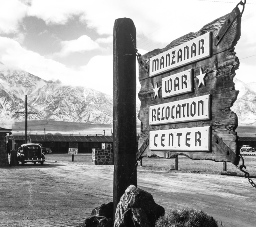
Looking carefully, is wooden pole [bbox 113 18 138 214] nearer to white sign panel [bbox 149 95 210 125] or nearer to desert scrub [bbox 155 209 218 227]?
white sign panel [bbox 149 95 210 125]

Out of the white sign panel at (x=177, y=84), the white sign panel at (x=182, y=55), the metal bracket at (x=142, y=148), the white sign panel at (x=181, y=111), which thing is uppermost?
the white sign panel at (x=182, y=55)

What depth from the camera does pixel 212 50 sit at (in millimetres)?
3459

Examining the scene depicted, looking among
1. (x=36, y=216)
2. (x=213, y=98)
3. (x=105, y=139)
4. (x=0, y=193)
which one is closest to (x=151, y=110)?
(x=213, y=98)

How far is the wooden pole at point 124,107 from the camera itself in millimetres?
4461

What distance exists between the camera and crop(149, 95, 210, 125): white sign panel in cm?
356

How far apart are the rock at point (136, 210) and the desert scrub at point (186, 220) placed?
21cm

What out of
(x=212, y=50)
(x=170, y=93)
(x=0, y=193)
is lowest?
(x=0, y=193)

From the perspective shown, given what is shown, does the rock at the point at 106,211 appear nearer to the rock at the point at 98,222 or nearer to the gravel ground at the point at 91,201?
the rock at the point at 98,222

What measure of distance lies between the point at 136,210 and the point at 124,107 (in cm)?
123

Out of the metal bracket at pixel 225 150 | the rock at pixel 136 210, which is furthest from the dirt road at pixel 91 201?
the metal bracket at pixel 225 150

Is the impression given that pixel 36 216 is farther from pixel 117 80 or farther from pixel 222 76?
pixel 222 76

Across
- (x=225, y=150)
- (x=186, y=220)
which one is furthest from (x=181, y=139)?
(x=186, y=220)

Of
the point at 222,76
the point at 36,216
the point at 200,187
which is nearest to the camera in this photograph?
the point at 222,76

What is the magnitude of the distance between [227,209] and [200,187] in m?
4.89
